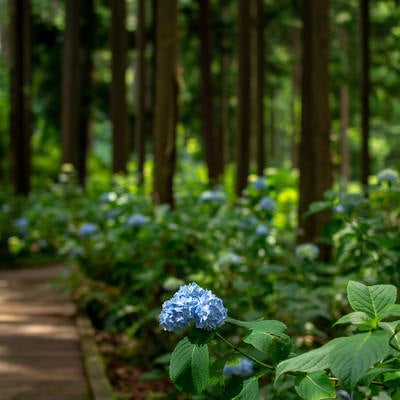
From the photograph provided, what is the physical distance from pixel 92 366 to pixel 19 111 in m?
13.4

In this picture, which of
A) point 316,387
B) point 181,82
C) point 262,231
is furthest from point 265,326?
point 181,82

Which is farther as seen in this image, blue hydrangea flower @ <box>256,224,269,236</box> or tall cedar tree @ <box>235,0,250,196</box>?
tall cedar tree @ <box>235,0,250,196</box>

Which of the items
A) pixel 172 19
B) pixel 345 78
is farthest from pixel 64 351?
pixel 345 78

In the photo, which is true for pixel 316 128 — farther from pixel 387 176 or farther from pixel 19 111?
pixel 19 111

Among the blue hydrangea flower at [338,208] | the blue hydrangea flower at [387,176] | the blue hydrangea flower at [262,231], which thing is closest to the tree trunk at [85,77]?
the blue hydrangea flower at [262,231]

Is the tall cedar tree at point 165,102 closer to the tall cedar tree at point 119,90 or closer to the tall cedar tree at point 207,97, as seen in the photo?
the tall cedar tree at point 119,90

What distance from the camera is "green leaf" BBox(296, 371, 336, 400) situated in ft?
6.24

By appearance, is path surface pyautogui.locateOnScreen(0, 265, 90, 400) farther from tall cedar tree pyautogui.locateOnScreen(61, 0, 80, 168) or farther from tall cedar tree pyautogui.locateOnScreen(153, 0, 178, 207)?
tall cedar tree pyautogui.locateOnScreen(61, 0, 80, 168)

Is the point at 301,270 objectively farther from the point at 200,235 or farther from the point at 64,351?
the point at 64,351

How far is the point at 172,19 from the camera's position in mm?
8023

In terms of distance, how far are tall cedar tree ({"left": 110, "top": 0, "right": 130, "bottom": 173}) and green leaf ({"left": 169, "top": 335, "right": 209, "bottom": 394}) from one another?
14.1 m

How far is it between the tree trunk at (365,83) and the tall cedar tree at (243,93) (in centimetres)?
253

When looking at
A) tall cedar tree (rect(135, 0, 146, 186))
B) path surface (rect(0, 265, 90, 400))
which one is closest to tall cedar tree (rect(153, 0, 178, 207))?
path surface (rect(0, 265, 90, 400))

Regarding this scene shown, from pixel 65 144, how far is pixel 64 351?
11.6m
